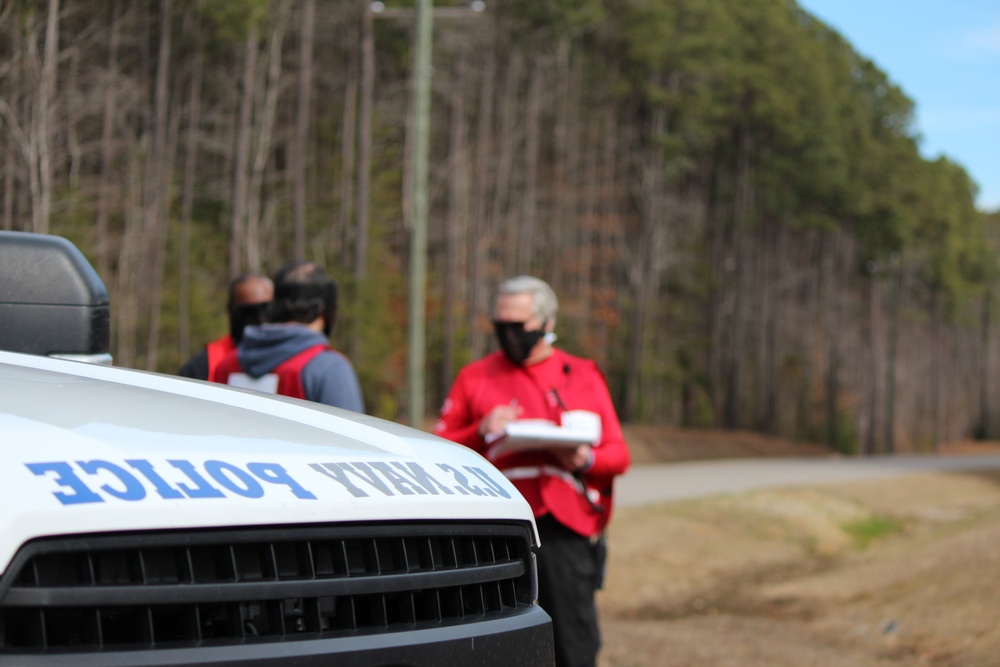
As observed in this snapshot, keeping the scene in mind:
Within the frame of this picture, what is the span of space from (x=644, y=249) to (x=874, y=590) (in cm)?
4620

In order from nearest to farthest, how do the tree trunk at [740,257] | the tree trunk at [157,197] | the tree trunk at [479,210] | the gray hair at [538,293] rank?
1. the gray hair at [538,293]
2. the tree trunk at [157,197]
3. the tree trunk at [479,210]
4. the tree trunk at [740,257]

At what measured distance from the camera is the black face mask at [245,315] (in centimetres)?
648

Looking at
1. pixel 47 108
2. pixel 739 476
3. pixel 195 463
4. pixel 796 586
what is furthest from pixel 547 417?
pixel 739 476

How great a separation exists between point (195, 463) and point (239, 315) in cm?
433

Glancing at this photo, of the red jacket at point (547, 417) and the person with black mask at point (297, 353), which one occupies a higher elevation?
Answer: the person with black mask at point (297, 353)

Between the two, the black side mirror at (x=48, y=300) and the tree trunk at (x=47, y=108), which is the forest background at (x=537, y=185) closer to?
the tree trunk at (x=47, y=108)

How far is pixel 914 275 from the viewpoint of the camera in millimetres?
80188

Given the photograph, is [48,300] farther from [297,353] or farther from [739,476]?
[739,476]

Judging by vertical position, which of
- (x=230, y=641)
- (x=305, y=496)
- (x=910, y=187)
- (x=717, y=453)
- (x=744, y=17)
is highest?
(x=744, y=17)

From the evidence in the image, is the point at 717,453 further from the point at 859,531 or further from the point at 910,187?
the point at 910,187

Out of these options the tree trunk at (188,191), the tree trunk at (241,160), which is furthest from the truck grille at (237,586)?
the tree trunk at (241,160)

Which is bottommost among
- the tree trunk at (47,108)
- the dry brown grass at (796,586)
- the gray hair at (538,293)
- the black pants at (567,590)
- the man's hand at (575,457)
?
the dry brown grass at (796,586)

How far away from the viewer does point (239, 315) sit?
21.4ft

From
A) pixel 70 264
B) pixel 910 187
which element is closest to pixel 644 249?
pixel 910 187
